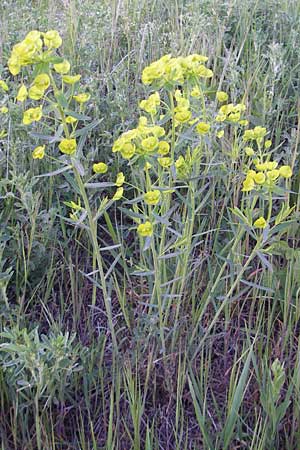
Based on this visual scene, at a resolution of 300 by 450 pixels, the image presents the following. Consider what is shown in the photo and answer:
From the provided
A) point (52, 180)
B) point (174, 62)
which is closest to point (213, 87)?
point (52, 180)

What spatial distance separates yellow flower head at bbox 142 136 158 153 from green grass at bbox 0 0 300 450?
15 centimetres

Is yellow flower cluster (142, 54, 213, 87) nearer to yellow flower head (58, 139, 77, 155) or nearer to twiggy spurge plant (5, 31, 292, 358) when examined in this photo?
twiggy spurge plant (5, 31, 292, 358)

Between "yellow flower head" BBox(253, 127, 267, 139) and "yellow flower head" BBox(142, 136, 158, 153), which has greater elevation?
"yellow flower head" BBox(142, 136, 158, 153)

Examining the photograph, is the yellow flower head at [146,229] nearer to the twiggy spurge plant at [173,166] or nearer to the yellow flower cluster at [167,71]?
the twiggy spurge plant at [173,166]

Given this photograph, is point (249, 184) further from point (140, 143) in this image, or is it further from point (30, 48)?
point (30, 48)

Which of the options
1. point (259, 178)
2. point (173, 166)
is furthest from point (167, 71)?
point (259, 178)

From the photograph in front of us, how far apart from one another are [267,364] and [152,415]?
0.30 meters

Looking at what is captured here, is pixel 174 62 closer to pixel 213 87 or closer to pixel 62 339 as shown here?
pixel 62 339

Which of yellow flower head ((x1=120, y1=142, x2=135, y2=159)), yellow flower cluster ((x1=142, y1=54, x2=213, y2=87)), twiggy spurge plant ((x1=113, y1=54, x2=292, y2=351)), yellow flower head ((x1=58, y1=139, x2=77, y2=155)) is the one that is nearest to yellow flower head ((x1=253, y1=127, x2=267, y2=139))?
twiggy spurge plant ((x1=113, y1=54, x2=292, y2=351))

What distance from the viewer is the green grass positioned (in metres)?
1.30

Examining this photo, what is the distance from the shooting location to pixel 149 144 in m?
1.28

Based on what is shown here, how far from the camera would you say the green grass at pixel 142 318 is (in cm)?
130

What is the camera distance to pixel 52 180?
5.83ft

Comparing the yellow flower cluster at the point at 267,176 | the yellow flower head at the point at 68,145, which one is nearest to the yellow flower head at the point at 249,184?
the yellow flower cluster at the point at 267,176
